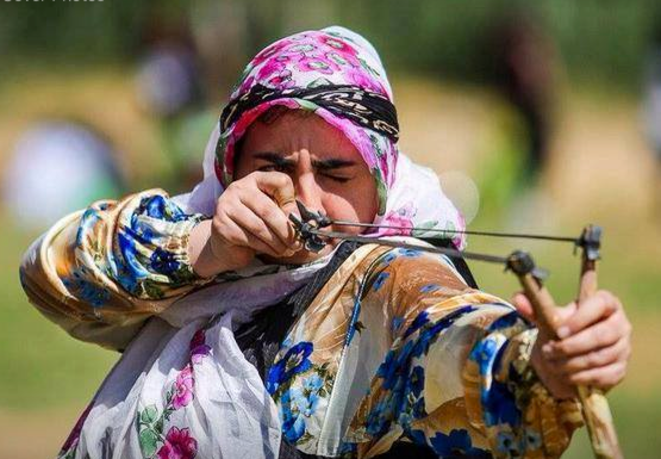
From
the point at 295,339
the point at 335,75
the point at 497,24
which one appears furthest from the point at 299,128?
the point at 497,24

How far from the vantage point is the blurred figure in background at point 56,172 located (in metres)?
9.64

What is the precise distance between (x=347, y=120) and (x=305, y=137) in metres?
0.07

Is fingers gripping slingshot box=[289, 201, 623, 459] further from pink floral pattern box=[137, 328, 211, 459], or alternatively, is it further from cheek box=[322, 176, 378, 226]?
pink floral pattern box=[137, 328, 211, 459]

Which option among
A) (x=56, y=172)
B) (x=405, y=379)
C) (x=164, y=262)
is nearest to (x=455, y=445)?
(x=405, y=379)

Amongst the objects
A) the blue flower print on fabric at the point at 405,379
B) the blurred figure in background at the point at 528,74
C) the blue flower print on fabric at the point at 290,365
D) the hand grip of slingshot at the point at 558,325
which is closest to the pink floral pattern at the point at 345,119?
the blue flower print on fabric at the point at 290,365

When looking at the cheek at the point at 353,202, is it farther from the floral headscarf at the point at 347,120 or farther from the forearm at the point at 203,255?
the forearm at the point at 203,255

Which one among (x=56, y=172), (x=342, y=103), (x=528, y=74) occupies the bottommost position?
(x=528, y=74)

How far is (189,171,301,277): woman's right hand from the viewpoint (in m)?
2.43

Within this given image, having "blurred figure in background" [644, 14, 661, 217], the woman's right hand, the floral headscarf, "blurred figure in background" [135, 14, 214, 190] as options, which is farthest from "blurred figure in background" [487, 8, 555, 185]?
the woman's right hand

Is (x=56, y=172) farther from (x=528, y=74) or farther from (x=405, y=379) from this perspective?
(x=405, y=379)

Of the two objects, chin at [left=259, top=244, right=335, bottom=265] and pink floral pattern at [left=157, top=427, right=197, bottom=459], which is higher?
chin at [left=259, top=244, right=335, bottom=265]

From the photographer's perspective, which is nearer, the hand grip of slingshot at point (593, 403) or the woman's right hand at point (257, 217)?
the hand grip of slingshot at point (593, 403)

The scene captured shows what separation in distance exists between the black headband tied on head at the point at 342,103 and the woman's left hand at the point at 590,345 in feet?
2.52

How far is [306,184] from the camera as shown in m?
2.55
